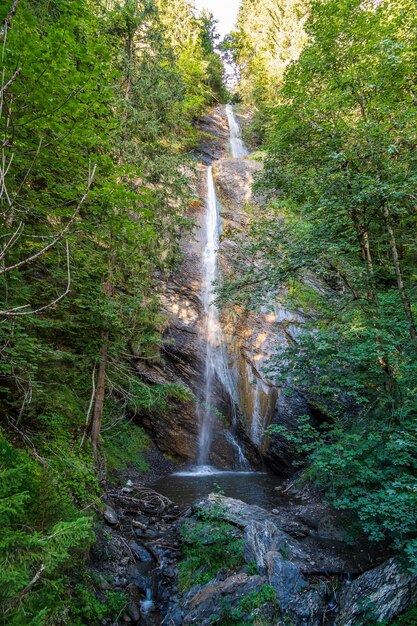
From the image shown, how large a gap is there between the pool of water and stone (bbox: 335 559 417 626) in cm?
321

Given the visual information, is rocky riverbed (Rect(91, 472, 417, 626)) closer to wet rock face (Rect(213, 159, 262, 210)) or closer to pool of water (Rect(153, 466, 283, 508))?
pool of water (Rect(153, 466, 283, 508))

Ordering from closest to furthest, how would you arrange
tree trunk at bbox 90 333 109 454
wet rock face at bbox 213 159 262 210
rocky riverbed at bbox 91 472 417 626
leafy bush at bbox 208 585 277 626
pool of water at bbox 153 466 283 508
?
1. leafy bush at bbox 208 585 277 626
2. rocky riverbed at bbox 91 472 417 626
3. tree trunk at bbox 90 333 109 454
4. pool of water at bbox 153 466 283 508
5. wet rock face at bbox 213 159 262 210

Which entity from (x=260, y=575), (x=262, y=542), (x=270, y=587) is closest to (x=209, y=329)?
(x=262, y=542)

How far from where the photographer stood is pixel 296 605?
431cm

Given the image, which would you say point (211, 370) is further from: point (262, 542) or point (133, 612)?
point (133, 612)

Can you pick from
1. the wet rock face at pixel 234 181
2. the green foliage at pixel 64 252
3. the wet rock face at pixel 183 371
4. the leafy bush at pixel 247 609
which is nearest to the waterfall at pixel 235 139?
the wet rock face at pixel 234 181

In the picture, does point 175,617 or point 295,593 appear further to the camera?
point 295,593

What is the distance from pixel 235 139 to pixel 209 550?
79.0 ft

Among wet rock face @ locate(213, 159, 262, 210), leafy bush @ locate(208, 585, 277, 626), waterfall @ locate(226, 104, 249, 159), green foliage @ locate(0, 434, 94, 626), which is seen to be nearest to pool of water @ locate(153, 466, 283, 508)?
leafy bush @ locate(208, 585, 277, 626)

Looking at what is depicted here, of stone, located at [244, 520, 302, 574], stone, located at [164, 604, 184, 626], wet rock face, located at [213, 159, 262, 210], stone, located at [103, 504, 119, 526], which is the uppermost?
wet rock face, located at [213, 159, 262, 210]

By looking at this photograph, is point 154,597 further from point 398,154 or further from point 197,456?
point 398,154

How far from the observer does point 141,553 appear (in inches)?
218

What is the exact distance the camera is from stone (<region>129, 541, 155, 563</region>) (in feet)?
17.8

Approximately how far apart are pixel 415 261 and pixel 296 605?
8.07 meters
